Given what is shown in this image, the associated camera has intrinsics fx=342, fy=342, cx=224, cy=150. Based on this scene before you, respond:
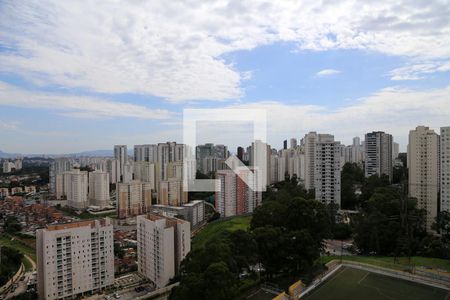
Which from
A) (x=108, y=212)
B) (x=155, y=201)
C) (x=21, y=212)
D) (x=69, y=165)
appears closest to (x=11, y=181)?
(x=69, y=165)

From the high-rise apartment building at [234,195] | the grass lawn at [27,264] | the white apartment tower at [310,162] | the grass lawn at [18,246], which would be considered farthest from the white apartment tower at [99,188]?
the white apartment tower at [310,162]

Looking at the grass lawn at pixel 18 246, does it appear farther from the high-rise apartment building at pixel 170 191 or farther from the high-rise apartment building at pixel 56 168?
the high-rise apartment building at pixel 56 168

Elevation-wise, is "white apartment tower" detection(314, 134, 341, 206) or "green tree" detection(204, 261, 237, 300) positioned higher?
"white apartment tower" detection(314, 134, 341, 206)

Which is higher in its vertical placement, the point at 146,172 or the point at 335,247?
the point at 146,172

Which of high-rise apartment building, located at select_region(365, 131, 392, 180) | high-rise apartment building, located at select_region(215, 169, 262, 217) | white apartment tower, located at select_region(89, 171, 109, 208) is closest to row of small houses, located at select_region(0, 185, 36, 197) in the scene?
white apartment tower, located at select_region(89, 171, 109, 208)

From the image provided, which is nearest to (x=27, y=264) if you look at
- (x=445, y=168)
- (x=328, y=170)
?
(x=328, y=170)

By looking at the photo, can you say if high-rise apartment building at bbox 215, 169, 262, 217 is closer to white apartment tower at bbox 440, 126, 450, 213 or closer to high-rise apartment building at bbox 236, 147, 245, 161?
high-rise apartment building at bbox 236, 147, 245, 161

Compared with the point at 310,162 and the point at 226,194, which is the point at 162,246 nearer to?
the point at 226,194
